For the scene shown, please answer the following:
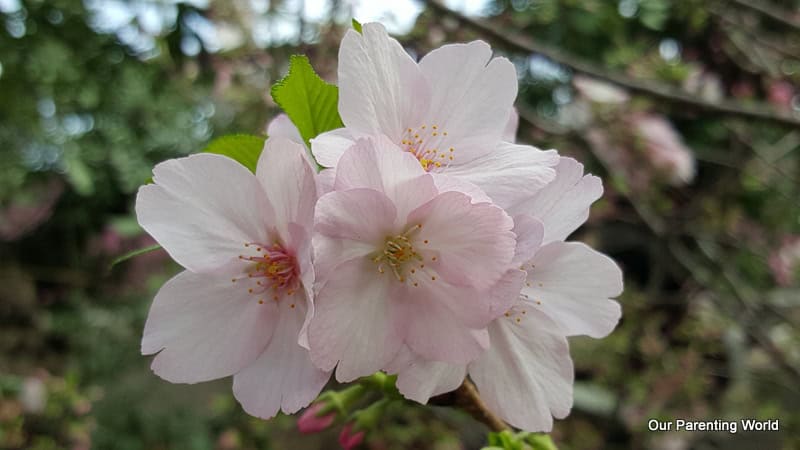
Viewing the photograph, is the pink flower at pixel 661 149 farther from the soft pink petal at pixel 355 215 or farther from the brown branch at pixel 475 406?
the soft pink petal at pixel 355 215

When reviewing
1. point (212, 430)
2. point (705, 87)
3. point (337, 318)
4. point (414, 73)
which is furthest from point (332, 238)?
point (212, 430)

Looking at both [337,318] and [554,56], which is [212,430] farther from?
[337,318]

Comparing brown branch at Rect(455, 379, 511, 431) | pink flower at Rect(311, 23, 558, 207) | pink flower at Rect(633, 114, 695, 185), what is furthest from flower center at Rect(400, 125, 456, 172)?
pink flower at Rect(633, 114, 695, 185)

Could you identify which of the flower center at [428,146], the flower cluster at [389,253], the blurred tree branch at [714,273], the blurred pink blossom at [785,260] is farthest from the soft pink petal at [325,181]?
the blurred pink blossom at [785,260]

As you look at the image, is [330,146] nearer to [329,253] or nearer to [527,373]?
[329,253]

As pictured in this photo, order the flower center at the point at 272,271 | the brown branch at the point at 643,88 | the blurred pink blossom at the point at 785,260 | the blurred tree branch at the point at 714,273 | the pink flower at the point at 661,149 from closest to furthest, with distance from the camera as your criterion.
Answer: the flower center at the point at 272,271
the brown branch at the point at 643,88
the blurred tree branch at the point at 714,273
the pink flower at the point at 661,149
the blurred pink blossom at the point at 785,260

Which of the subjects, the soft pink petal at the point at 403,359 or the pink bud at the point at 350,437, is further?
the pink bud at the point at 350,437

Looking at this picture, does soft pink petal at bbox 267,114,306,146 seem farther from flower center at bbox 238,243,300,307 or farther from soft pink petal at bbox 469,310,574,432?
soft pink petal at bbox 469,310,574,432
